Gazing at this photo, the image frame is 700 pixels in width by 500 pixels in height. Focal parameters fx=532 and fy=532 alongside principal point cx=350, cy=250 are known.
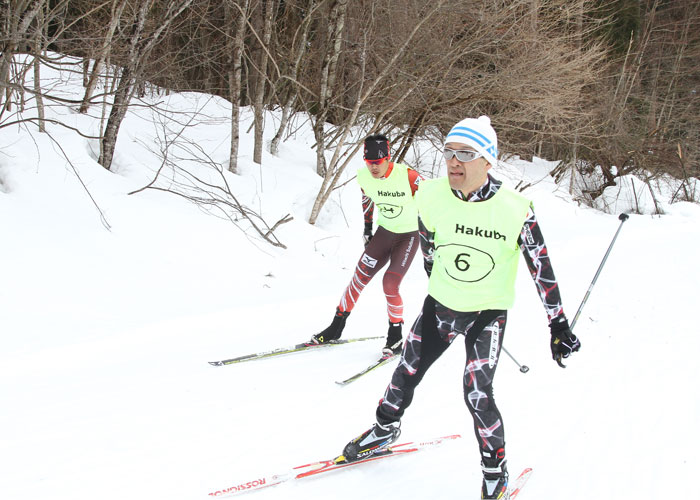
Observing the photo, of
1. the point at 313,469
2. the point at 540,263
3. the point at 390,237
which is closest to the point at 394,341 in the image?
the point at 390,237

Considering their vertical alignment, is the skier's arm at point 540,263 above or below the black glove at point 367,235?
above

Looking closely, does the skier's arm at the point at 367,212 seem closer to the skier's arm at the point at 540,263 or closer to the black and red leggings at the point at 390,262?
the black and red leggings at the point at 390,262

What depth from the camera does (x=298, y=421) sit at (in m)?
3.43

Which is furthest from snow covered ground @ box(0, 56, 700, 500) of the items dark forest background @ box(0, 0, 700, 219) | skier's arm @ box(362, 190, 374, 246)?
dark forest background @ box(0, 0, 700, 219)

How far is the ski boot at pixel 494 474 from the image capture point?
247 centimetres

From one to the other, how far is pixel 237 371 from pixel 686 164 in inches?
715

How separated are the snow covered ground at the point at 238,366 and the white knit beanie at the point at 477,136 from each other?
1.72 m

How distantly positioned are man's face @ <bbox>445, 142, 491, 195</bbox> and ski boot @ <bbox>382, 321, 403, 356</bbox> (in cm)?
228

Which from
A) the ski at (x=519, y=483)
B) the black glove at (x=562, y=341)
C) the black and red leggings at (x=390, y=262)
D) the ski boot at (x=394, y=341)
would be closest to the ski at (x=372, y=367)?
the ski boot at (x=394, y=341)

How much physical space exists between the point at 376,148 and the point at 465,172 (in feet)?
6.12

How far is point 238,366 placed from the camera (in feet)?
14.0

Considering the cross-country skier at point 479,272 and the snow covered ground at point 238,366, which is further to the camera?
the snow covered ground at point 238,366

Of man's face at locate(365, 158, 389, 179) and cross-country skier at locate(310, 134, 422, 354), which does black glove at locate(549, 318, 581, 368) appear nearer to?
cross-country skier at locate(310, 134, 422, 354)

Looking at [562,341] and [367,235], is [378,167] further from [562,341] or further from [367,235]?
[562,341]
